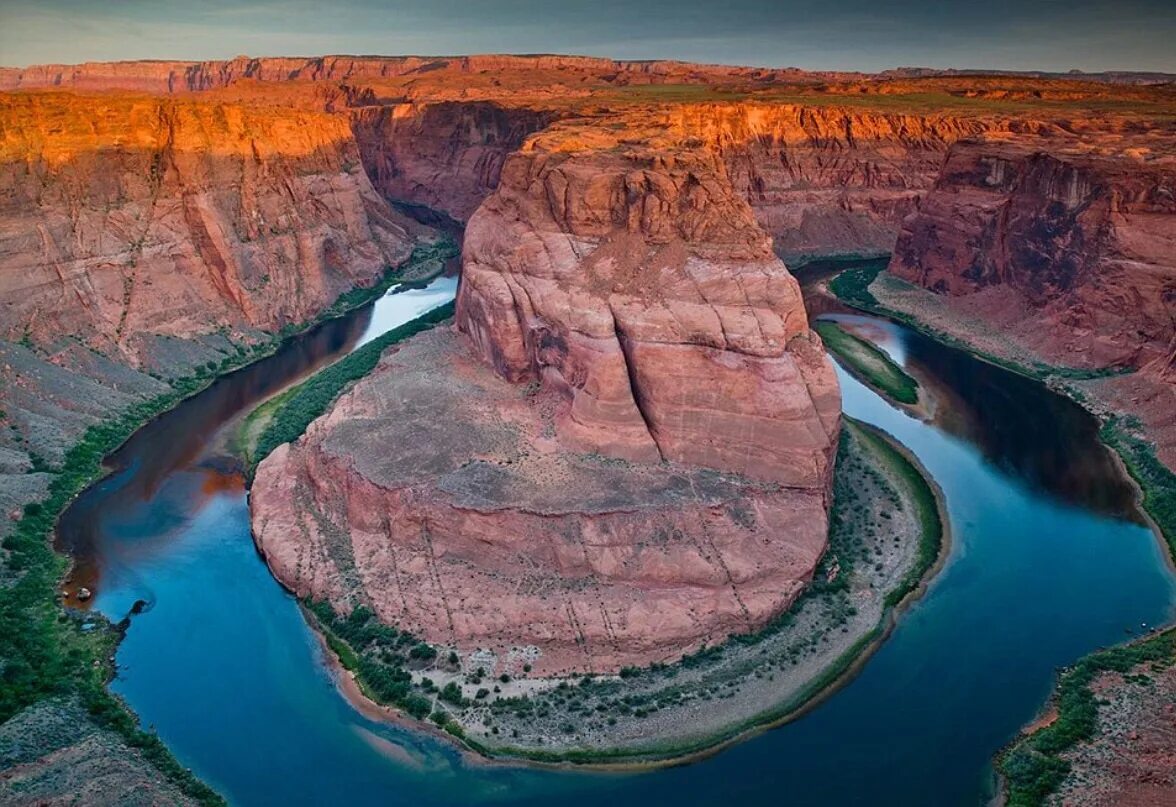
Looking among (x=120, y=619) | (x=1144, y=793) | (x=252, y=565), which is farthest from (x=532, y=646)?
(x=1144, y=793)

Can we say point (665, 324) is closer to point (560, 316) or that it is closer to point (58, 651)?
point (560, 316)

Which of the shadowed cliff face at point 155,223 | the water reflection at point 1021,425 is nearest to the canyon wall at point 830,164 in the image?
the water reflection at point 1021,425

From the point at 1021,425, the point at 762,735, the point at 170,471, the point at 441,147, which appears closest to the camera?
the point at 762,735

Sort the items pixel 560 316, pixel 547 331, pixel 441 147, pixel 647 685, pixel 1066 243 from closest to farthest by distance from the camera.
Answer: pixel 647 685
pixel 560 316
pixel 547 331
pixel 1066 243
pixel 441 147

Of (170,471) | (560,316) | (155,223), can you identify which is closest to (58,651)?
(170,471)

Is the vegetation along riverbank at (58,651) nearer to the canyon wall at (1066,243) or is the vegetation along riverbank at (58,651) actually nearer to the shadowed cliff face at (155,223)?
the shadowed cliff face at (155,223)

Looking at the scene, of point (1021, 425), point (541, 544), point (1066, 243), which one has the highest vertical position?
point (1066, 243)

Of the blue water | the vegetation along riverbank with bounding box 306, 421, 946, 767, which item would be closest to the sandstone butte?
the vegetation along riverbank with bounding box 306, 421, 946, 767
